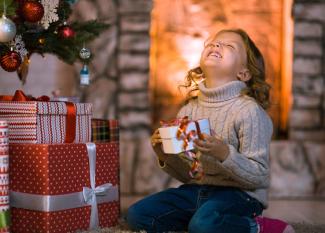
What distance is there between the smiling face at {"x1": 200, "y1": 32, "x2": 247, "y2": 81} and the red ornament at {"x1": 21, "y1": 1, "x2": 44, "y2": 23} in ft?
1.73

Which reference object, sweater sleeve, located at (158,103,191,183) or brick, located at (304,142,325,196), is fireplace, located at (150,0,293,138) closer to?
brick, located at (304,142,325,196)

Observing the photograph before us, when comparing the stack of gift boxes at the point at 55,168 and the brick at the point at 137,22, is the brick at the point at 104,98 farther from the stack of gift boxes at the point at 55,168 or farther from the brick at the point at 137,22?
the stack of gift boxes at the point at 55,168

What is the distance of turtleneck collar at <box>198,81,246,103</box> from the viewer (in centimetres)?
159

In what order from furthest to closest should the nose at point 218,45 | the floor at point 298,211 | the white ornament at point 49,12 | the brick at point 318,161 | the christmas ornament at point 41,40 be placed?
the brick at point 318,161 → the floor at point 298,211 → the christmas ornament at point 41,40 → the white ornament at point 49,12 → the nose at point 218,45

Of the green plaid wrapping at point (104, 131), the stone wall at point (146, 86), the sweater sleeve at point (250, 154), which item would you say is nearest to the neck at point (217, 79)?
the sweater sleeve at point (250, 154)

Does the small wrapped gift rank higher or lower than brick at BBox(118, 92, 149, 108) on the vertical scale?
lower

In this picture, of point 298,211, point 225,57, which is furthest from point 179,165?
point 298,211

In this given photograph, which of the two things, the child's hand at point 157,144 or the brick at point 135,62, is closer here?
the child's hand at point 157,144

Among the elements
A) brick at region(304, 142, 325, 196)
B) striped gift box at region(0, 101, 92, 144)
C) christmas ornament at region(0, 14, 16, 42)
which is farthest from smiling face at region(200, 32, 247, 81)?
brick at region(304, 142, 325, 196)

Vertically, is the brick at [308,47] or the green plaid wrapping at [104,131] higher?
the brick at [308,47]

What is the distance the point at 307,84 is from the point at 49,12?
1.50 metres

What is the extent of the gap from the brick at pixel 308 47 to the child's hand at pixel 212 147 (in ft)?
4.78

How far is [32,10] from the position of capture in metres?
1.65

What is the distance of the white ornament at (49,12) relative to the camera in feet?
5.70
